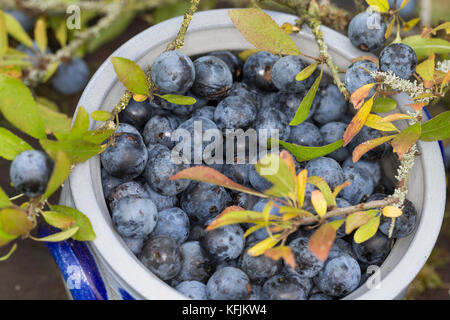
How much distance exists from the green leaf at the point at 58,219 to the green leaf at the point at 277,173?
0.90ft

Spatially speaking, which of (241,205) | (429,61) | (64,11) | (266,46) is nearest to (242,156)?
(241,205)

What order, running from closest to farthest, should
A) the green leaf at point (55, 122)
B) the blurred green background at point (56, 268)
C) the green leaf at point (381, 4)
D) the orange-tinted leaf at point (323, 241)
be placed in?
the orange-tinted leaf at point (323, 241) < the green leaf at point (381, 4) < the green leaf at point (55, 122) < the blurred green background at point (56, 268)

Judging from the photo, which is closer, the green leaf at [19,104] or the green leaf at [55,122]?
the green leaf at [19,104]

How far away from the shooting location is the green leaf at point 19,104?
0.68 metres

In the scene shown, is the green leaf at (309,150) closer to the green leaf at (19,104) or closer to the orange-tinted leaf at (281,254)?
the orange-tinted leaf at (281,254)

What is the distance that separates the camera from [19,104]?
2.24 feet

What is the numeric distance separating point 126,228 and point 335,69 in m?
0.43

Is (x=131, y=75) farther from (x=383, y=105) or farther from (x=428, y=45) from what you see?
(x=428, y=45)

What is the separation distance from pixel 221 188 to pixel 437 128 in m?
0.35

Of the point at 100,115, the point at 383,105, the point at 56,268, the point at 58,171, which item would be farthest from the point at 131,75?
the point at 56,268

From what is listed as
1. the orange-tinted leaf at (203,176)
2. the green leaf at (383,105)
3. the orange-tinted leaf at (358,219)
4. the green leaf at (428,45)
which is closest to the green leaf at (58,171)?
the orange-tinted leaf at (203,176)

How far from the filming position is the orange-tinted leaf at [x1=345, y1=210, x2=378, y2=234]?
66 centimetres

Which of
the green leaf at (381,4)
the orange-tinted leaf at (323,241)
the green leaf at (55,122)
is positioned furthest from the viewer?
the green leaf at (55,122)

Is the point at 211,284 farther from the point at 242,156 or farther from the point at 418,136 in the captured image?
the point at 418,136
